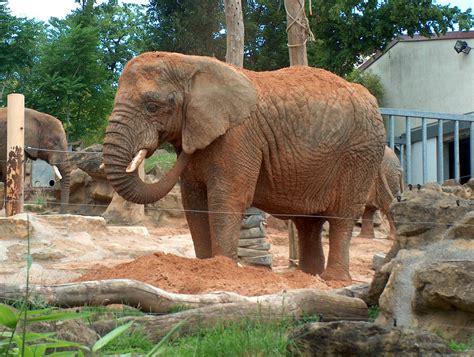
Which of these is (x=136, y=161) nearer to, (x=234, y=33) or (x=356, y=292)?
(x=356, y=292)

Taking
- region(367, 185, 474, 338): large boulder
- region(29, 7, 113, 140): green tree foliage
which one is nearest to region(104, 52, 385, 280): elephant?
region(367, 185, 474, 338): large boulder

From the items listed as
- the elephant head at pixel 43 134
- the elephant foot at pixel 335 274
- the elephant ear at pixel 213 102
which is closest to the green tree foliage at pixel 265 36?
the elephant head at pixel 43 134

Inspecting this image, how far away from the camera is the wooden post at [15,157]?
1066 cm

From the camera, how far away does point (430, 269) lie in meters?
5.14

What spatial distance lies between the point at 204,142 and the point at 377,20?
56.1 ft

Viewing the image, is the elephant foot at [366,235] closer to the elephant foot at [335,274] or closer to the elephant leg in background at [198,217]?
the elephant foot at [335,274]

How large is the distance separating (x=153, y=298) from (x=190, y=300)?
228 millimetres

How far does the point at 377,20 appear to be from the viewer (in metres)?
24.3

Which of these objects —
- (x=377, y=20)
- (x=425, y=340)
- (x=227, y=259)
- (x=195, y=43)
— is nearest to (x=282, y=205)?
(x=227, y=259)

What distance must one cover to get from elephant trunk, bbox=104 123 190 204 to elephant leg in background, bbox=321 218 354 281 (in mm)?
2017

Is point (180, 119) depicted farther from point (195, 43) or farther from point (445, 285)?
point (195, 43)

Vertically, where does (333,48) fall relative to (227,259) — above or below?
above

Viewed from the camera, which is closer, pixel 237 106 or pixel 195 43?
pixel 237 106

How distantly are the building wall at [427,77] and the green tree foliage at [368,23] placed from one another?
1.71 ft
